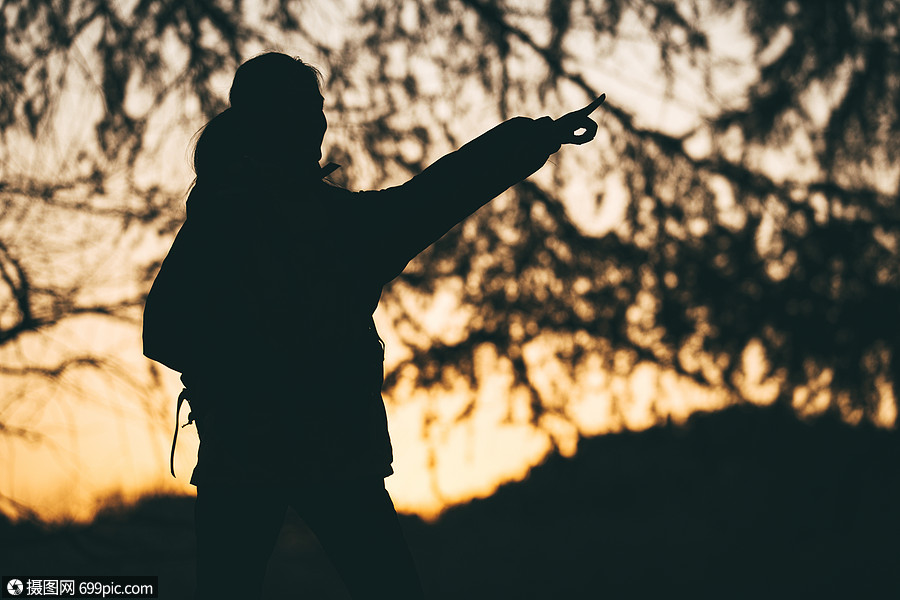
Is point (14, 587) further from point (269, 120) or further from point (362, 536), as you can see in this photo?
point (269, 120)

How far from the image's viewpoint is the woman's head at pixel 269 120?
1183 millimetres

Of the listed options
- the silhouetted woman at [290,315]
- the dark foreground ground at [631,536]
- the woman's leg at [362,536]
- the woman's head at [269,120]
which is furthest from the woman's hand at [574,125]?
the dark foreground ground at [631,536]

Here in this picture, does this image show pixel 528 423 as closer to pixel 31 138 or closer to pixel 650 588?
pixel 650 588

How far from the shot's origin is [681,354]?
118 inches

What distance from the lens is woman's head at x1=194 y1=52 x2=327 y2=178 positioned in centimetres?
118

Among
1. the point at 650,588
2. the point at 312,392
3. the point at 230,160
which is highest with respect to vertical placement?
the point at 230,160

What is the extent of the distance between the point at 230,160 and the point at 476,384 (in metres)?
1.98

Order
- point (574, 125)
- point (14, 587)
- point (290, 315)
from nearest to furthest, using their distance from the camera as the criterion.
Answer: point (290, 315) < point (574, 125) < point (14, 587)

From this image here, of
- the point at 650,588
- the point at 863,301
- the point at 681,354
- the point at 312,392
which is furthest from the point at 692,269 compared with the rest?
the point at 312,392

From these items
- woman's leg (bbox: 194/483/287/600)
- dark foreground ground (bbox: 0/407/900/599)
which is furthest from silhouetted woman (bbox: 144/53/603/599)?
dark foreground ground (bbox: 0/407/900/599)

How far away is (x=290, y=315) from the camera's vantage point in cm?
112

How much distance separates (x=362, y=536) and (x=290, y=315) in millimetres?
394

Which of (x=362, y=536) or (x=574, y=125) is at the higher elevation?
(x=574, y=125)

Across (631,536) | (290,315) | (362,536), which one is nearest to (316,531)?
(362,536)
